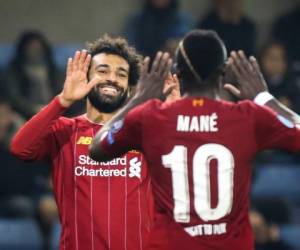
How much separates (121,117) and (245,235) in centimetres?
73

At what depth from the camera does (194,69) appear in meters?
4.29

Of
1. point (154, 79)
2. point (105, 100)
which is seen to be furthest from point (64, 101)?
point (154, 79)

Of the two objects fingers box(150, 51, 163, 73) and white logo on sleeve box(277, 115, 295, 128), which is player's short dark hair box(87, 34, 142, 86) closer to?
fingers box(150, 51, 163, 73)

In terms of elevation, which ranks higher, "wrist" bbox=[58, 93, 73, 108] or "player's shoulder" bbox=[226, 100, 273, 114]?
"wrist" bbox=[58, 93, 73, 108]

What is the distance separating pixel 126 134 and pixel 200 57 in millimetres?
461

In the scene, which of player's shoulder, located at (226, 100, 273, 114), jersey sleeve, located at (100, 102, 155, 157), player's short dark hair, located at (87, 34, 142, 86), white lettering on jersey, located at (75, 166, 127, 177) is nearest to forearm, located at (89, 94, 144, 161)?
jersey sleeve, located at (100, 102, 155, 157)

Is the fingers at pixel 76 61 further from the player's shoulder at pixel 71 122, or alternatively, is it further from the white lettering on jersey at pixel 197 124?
the white lettering on jersey at pixel 197 124

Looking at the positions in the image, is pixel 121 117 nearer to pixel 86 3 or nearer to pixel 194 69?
pixel 194 69

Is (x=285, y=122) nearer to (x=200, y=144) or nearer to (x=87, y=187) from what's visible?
(x=200, y=144)

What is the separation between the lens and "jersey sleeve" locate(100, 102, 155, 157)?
171 inches

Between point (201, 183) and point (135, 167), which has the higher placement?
point (135, 167)

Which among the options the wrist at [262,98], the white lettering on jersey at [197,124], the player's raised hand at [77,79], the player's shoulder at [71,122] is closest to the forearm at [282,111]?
the wrist at [262,98]

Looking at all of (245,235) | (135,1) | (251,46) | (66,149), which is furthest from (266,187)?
(245,235)

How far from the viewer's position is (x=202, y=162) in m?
4.29
